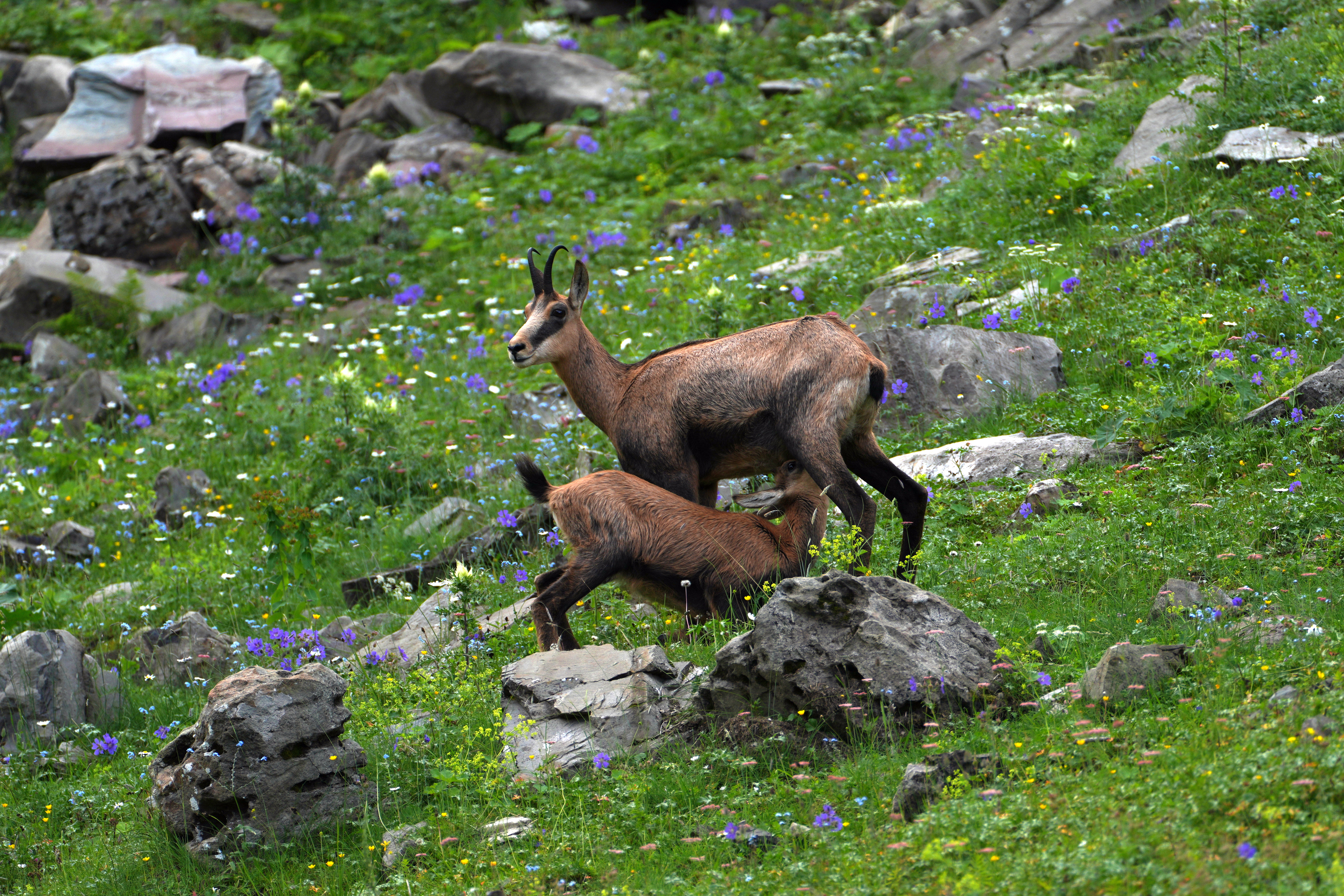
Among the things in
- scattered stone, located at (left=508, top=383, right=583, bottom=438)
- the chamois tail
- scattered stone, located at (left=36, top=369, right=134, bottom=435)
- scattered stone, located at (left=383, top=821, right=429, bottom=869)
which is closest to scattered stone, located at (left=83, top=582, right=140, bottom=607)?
scattered stone, located at (left=508, top=383, right=583, bottom=438)

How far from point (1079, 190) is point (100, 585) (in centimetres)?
862

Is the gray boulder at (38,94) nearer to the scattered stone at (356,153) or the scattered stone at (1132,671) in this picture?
the scattered stone at (356,153)

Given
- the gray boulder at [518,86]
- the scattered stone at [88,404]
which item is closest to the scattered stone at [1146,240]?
the gray boulder at [518,86]

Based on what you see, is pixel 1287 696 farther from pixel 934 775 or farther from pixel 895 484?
pixel 895 484

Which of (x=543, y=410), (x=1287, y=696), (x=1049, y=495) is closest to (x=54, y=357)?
(x=543, y=410)

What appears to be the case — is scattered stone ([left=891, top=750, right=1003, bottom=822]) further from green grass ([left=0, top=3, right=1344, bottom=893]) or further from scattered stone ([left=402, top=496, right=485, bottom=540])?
scattered stone ([left=402, top=496, right=485, bottom=540])

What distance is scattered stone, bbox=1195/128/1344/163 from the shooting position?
9719mm

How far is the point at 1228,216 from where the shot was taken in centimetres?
930

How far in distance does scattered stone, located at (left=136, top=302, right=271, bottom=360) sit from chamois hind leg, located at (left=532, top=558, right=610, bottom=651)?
7873 mm

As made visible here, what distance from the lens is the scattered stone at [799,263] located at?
10.7m

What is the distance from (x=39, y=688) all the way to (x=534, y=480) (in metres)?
3.18

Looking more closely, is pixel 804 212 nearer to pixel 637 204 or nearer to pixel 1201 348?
pixel 637 204

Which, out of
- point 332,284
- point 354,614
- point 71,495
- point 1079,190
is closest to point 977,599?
point 354,614

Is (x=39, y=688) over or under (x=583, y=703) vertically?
under
